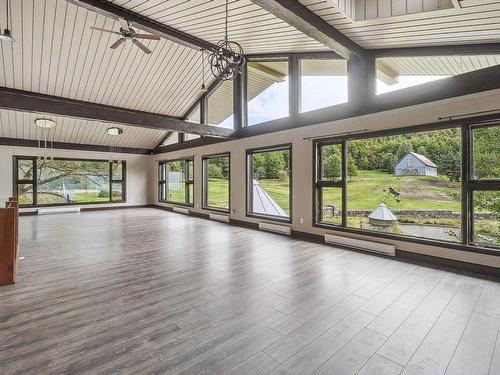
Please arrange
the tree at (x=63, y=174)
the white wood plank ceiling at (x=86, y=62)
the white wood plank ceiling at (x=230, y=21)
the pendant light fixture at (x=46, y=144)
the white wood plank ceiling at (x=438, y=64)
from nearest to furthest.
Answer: the white wood plank ceiling at (x=438, y=64) < the white wood plank ceiling at (x=230, y=21) < the white wood plank ceiling at (x=86, y=62) < the pendant light fixture at (x=46, y=144) < the tree at (x=63, y=174)

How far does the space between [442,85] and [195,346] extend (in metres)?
4.82

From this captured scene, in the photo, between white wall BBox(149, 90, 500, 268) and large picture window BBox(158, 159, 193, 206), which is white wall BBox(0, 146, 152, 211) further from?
white wall BBox(149, 90, 500, 268)

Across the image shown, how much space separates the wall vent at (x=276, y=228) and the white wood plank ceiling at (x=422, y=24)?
400cm

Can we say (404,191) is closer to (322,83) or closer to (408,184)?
(408,184)

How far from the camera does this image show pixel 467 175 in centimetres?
380

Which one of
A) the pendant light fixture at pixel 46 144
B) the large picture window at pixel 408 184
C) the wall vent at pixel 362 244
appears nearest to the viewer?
the large picture window at pixel 408 184

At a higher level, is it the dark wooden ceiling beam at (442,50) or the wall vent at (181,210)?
the dark wooden ceiling beam at (442,50)

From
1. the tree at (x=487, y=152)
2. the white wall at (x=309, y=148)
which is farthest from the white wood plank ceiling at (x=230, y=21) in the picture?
the tree at (x=487, y=152)

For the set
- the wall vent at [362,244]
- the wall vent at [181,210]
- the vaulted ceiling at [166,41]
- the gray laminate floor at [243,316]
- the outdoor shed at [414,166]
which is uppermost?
the vaulted ceiling at [166,41]

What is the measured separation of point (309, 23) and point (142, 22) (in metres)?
3.42

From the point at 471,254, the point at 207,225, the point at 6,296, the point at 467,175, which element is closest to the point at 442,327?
the point at 471,254

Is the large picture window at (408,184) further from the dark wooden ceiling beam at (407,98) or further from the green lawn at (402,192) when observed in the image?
the dark wooden ceiling beam at (407,98)

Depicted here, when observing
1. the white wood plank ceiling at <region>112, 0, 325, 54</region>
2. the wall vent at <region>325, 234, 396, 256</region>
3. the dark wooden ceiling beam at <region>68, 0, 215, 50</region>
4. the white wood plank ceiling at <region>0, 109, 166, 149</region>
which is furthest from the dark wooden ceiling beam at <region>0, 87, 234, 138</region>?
the wall vent at <region>325, 234, 396, 256</region>

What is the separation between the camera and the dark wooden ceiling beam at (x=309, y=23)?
2.93m
